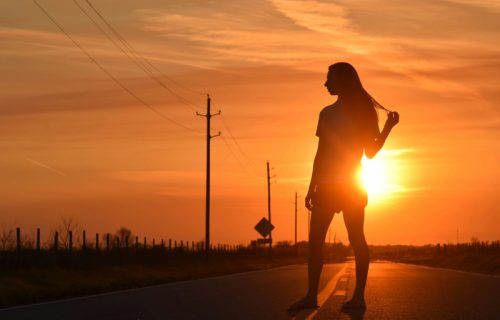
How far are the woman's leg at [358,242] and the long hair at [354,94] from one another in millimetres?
916

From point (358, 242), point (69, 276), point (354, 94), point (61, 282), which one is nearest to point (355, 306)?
point (358, 242)

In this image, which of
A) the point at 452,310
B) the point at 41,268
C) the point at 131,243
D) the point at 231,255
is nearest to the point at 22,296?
the point at 41,268

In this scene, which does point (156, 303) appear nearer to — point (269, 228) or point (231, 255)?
point (269, 228)

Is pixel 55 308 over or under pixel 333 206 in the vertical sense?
under

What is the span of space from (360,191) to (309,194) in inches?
20.6

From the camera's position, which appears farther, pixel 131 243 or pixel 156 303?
pixel 131 243

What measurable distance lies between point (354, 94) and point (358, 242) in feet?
4.97

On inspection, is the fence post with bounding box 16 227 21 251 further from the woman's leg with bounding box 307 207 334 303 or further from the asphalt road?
the woman's leg with bounding box 307 207 334 303

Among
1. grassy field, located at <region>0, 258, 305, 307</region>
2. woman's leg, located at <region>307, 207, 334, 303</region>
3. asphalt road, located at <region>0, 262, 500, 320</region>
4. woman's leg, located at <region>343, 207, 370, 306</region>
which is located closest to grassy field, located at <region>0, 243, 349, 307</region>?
grassy field, located at <region>0, 258, 305, 307</region>

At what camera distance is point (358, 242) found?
955cm

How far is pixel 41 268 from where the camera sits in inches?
1121

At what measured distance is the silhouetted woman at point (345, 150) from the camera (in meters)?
9.44

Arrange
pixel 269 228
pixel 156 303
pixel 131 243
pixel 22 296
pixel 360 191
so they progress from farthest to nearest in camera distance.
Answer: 1. pixel 269 228
2. pixel 131 243
3. pixel 22 296
4. pixel 156 303
5. pixel 360 191

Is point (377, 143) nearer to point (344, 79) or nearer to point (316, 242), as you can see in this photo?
point (344, 79)
